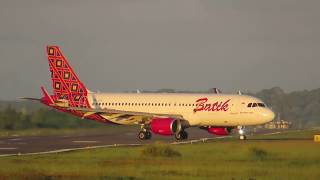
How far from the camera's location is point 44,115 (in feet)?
264

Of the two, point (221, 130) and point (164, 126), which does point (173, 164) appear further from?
point (221, 130)

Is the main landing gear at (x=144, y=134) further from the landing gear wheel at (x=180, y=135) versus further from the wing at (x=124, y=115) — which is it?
the landing gear wheel at (x=180, y=135)

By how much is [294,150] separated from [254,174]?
1371 cm

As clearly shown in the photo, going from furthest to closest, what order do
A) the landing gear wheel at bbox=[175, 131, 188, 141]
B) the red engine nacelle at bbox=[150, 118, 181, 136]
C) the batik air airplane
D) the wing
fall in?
the wing
the landing gear wheel at bbox=[175, 131, 188, 141]
the batik air airplane
the red engine nacelle at bbox=[150, 118, 181, 136]

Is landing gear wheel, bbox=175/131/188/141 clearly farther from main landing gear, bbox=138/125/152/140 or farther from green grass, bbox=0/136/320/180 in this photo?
green grass, bbox=0/136/320/180

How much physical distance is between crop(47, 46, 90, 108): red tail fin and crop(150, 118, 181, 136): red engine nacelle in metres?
9.57

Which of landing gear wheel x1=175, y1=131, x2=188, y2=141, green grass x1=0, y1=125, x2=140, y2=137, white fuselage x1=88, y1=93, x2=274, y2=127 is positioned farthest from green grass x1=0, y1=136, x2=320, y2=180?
green grass x1=0, y1=125, x2=140, y2=137

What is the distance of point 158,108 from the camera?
63250 millimetres

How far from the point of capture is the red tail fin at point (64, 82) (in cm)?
6832

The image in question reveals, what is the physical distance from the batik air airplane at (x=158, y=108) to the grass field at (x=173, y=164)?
45.4 ft

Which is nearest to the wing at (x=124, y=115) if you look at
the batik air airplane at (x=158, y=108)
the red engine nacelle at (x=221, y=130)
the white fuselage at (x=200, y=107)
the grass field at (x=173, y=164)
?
the batik air airplane at (x=158, y=108)

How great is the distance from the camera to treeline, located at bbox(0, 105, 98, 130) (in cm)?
7944

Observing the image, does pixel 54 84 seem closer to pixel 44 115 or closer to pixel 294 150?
pixel 44 115

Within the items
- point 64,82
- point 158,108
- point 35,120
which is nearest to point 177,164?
point 158,108
